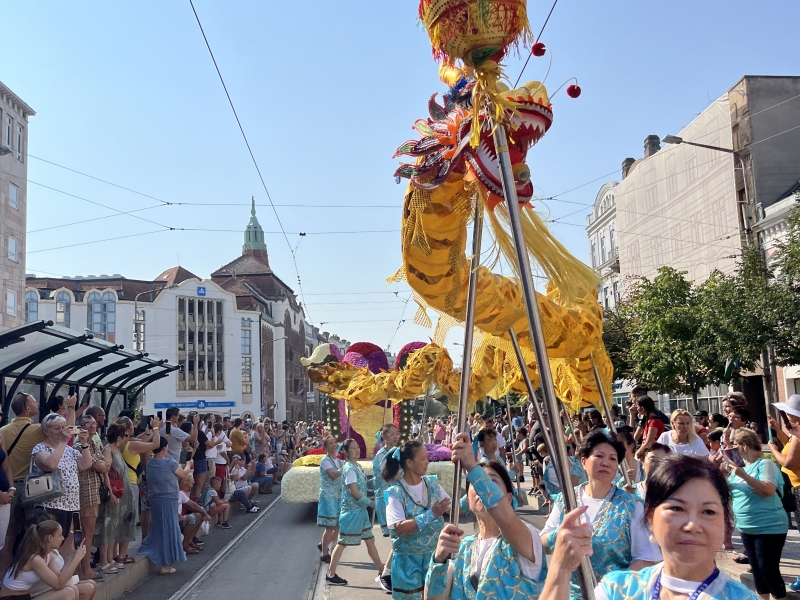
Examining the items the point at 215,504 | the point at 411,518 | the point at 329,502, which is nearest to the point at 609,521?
the point at 411,518

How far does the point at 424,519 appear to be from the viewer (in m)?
4.82

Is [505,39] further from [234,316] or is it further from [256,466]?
[234,316]

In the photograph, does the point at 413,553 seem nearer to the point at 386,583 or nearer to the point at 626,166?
the point at 386,583

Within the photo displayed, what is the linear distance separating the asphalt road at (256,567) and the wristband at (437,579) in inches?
161

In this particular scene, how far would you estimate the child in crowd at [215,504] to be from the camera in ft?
38.7

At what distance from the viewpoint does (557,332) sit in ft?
21.3

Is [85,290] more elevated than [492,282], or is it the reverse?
[85,290]

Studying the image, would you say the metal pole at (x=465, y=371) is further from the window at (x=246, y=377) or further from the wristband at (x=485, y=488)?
the window at (x=246, y=377)

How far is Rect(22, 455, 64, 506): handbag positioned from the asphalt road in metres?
1.89

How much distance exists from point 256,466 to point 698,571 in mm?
16064

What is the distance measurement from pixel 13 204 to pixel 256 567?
33.5 m

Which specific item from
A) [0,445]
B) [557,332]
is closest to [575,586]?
[557,332]

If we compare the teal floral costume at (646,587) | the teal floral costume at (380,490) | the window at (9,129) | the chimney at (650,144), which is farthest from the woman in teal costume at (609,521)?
the window at (9,129)

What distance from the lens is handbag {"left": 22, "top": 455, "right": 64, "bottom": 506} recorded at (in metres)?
5.94
